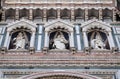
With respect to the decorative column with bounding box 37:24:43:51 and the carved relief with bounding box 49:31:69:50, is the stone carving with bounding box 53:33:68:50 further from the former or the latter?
the decorative column with bounding box 37:24:43:51

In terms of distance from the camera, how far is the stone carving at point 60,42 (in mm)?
20656

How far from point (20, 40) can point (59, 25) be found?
218 centimetres

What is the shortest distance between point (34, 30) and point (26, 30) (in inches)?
15.2

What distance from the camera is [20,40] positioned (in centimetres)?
2148

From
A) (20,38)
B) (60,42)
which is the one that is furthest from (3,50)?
(60,42)

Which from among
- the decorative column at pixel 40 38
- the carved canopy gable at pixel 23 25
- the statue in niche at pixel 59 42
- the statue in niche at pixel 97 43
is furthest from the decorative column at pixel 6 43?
the statue in niche at pixel 97 43

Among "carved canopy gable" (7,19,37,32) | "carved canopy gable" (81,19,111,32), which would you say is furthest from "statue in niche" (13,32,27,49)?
"carved canopy gable" (81,19,111,32)

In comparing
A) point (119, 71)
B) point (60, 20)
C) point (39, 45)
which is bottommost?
point (119, 71)

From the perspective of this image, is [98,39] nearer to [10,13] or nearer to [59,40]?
[59,40]

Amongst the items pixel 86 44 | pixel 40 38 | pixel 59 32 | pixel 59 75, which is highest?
pixel 59 32

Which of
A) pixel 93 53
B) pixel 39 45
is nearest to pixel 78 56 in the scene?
pixel 93 53

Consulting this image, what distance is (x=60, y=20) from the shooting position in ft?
75.9

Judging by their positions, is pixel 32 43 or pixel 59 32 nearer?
pixel 32 43

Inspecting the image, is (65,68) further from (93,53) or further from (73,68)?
(93,53)
